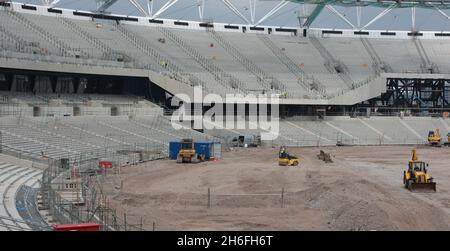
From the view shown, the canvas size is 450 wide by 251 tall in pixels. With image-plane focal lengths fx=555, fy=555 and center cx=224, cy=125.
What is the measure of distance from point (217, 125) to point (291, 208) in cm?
3006

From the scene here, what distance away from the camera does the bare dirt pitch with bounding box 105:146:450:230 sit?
16.4 m

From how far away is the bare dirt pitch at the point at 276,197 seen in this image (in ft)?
53.8

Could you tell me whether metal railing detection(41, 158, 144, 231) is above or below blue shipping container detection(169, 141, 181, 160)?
below

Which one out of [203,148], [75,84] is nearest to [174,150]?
[203,148]

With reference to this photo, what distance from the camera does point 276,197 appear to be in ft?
68.4

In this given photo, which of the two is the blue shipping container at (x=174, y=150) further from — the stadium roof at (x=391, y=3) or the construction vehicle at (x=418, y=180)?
the stadium roof at (x=391, y=3)

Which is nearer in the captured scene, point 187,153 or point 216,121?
point 187,153

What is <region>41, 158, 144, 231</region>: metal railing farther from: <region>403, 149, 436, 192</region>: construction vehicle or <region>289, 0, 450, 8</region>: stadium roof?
<region>289, 0, 450, 8</region>: stadium roof

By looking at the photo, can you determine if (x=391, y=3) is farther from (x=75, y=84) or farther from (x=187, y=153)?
(x=187, y=153)

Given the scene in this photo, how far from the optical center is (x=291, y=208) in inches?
741

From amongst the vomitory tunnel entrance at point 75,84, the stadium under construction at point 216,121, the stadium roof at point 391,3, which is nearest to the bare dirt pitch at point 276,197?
the stadium under construction at point 216,121

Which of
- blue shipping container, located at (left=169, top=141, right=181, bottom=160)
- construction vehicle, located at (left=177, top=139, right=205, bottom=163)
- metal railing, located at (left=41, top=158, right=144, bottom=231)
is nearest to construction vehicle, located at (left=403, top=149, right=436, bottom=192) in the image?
metal railing, located at (left=41, top=158, right=144, bottom=231)
